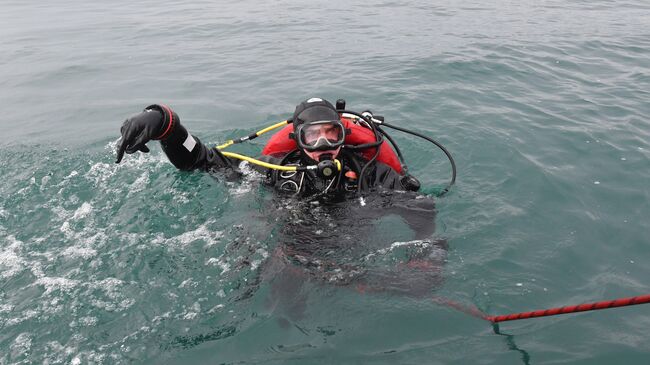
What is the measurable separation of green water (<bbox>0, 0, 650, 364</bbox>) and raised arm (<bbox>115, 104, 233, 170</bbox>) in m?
0.27

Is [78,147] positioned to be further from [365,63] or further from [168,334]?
[365,63]

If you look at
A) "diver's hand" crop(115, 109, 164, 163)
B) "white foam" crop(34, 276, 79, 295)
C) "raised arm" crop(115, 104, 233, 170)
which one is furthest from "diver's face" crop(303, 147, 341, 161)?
"white foam" crop(34, 276, 79, 295)

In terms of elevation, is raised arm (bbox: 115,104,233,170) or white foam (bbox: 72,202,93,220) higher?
raised arm (bbox: 115,104,233,170)

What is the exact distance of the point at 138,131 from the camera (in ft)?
13.4

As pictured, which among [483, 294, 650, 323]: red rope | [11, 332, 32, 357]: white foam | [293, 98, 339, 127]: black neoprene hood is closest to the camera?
[483, 294, 650, 323]: red rope

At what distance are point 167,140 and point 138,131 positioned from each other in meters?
0.33

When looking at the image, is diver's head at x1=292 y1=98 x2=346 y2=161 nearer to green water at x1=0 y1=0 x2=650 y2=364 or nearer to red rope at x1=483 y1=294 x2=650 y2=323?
green water at x1=0 y1=0 x2=650 y2=364

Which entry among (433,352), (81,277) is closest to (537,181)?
(433,352)

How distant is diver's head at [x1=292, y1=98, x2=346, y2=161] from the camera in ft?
13.9

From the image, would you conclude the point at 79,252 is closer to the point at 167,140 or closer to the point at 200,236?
the point at 200,236

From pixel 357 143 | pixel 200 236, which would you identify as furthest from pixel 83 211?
pixel 357 143

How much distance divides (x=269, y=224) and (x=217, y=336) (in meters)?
1.37

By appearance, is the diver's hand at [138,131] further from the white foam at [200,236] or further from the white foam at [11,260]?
the white foam at [11,260]

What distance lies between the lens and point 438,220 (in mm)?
4578
